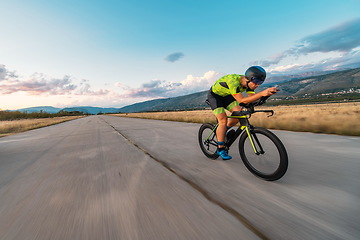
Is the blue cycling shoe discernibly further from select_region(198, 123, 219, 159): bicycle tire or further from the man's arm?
the man's arm

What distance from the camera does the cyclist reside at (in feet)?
9.42

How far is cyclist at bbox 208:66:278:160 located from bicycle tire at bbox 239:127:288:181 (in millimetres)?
551

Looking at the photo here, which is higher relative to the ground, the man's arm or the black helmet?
the black helmet

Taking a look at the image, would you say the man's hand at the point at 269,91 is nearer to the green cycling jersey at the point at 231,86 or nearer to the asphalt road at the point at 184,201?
the green cycling jersey at the point at 231,86

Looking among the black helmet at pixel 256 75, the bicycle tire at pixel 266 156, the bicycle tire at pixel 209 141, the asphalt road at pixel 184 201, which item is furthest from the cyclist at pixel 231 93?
the asphalt road at pixel 184 201

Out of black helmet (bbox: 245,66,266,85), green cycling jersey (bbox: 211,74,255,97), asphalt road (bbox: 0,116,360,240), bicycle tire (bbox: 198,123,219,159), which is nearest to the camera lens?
asphalt road (bbox: 0,116,360,240)

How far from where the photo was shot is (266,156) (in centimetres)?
274

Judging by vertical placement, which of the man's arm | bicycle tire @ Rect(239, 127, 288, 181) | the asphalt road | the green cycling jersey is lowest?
the asphalt road

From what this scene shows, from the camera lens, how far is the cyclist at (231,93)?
287 centimetres

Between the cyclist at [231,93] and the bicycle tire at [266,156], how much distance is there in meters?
0.55

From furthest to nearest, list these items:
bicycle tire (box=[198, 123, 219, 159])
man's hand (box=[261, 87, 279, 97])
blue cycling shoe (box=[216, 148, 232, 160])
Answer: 1. bicycle tire (box=[198, 123, 219, 159])
2. blue cycling shoe (box=[216, 148, 232, 160])
3. man's hand (box=[261, 87, 279, 97])

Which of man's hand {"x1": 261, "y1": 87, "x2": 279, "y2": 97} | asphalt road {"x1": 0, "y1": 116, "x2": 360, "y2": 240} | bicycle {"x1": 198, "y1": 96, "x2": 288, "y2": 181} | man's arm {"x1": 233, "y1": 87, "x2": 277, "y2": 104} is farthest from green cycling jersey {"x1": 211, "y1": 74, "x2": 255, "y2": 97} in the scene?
asphalt road {"x1": 0, "y1": 116, "x2": 360, "y2": 240}

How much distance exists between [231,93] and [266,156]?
3.78 feet

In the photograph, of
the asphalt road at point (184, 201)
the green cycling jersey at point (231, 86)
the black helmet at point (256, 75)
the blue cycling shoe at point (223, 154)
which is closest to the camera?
the asphalt road at point (184, 201)
